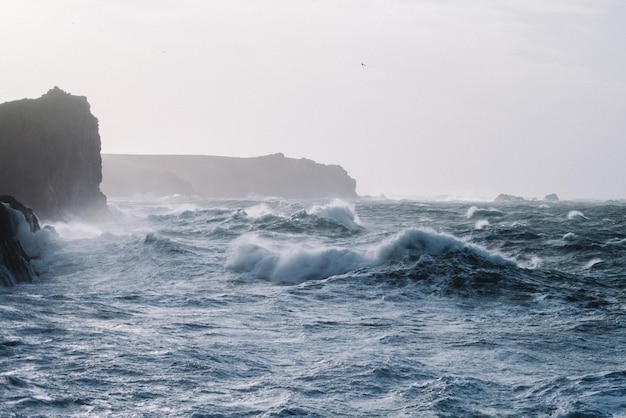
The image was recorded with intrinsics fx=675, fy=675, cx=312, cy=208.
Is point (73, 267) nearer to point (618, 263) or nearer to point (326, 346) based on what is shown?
point (326, 346)

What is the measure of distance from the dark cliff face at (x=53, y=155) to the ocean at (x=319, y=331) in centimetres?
1097

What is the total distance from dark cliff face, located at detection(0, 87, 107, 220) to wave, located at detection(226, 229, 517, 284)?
1732 cm

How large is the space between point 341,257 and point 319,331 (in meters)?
7.55

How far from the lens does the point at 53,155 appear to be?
116 ft

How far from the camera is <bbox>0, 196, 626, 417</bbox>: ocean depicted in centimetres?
772

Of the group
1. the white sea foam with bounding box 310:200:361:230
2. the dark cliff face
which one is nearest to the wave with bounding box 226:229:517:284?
the white sea foam with bounding box 310:200:361:230

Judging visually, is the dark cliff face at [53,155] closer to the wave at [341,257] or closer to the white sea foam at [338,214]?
the white sea foam at [338,214]

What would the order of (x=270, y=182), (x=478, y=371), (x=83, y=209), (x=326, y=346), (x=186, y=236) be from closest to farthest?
1. (x=478, y=371)
2. (x=326, y=346)
3. (x=186, y=236)
4. (x=83, y=209)
5. (x=270, y=182)

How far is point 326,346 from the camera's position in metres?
10.4

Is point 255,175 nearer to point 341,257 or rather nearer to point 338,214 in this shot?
point 338,214

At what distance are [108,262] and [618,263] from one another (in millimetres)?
15133

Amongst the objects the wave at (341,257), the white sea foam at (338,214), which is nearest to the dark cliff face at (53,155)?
the white sea foam at (338,214)

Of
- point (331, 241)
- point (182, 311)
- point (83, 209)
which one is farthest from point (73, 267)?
point (83, 209)

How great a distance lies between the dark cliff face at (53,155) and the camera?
32844mm
